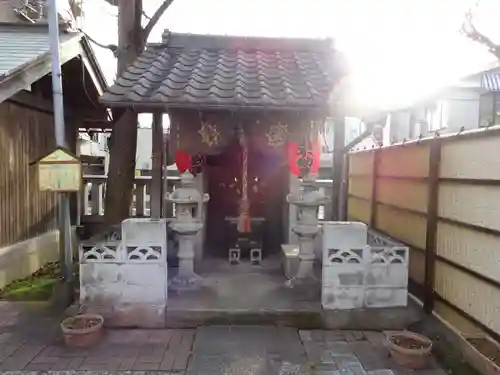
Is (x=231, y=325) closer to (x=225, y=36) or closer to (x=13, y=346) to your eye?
(x=13, y=346)

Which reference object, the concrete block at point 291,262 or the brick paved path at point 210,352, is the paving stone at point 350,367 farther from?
the concrete block at point 291,262

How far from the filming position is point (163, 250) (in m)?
6.26

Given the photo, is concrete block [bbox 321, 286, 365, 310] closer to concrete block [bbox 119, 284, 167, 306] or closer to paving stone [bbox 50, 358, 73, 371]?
concrete block [bbox 119, 284, 167, 306]

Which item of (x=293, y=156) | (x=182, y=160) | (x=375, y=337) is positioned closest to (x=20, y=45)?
(x=182, y=160)

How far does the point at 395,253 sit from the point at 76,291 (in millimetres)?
5060

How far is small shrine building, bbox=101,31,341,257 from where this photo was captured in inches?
256

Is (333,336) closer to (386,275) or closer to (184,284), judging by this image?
(386,275)

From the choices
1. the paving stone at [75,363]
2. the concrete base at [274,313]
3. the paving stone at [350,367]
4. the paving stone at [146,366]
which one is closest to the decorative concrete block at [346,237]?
the concrete base at [274,313]

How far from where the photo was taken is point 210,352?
17.5 feet

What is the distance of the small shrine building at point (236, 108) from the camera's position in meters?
6.50

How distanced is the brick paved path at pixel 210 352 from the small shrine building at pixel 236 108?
2214mm

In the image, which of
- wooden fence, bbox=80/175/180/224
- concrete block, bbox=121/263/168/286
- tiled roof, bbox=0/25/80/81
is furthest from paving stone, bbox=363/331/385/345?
tiled roof, bbox=0/25/80/81

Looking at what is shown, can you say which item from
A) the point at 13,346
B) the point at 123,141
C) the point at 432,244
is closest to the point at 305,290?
the point at 432,244

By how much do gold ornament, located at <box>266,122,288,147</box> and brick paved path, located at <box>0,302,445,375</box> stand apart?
312 cm
